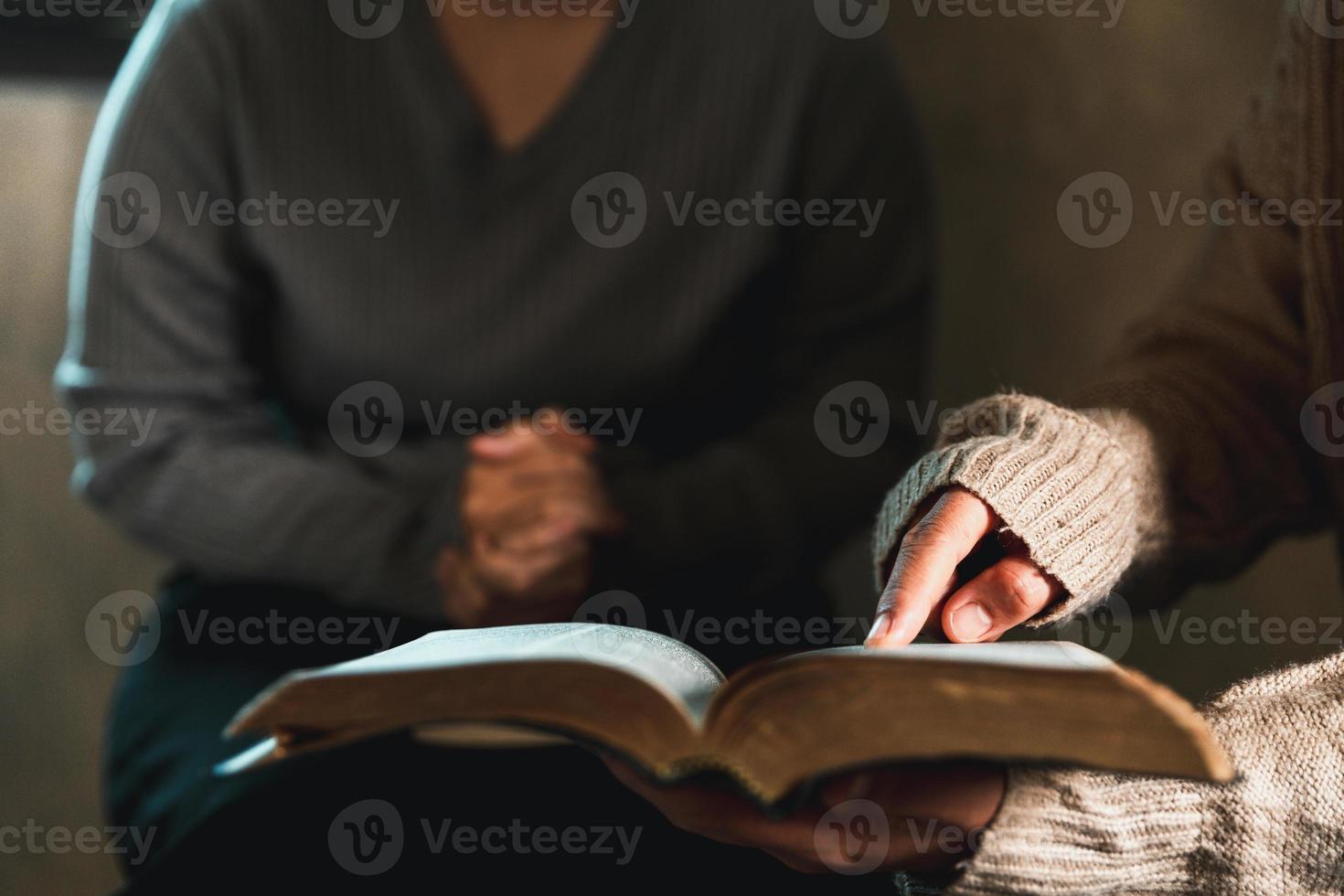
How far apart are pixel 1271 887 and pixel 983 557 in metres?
0.21

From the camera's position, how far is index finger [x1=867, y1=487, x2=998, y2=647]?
505mm

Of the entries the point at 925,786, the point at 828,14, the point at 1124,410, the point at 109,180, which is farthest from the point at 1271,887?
the point at 109,180

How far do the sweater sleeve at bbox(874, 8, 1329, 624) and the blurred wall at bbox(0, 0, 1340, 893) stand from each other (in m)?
0.58

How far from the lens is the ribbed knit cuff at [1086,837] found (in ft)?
1.51

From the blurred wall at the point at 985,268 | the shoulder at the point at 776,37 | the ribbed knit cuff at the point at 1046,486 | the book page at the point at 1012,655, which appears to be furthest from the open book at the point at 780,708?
the blurred wall at the point at 985,268

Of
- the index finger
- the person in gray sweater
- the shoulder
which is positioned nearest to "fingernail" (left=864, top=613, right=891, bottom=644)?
the index finger

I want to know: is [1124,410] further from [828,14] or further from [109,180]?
[109,180]

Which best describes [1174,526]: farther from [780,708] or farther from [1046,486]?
[780,708]

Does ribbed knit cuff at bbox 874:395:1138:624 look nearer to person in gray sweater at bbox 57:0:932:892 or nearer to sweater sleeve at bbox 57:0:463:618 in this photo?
person in gray sweater at bbox 57:0:932:892

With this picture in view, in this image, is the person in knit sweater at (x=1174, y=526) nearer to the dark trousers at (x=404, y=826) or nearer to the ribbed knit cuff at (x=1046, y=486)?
the ribbed knit cuff at (x=1046, y=486)

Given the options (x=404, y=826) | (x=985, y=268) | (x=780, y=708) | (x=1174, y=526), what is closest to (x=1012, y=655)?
(x=780, y=708)

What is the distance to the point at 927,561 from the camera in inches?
20.5

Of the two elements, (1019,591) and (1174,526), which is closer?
(1019,591)

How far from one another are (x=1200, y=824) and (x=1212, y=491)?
11.6 inches
